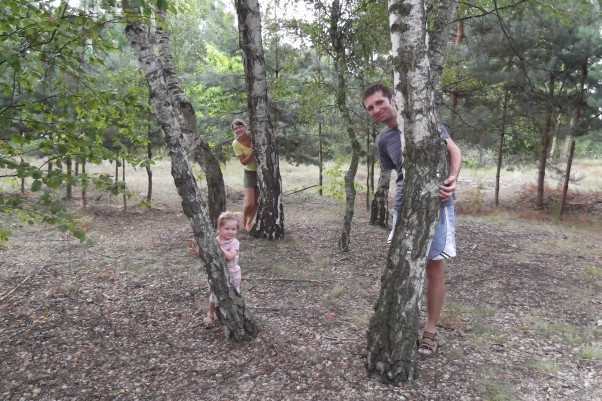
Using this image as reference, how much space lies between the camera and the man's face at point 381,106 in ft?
9.47

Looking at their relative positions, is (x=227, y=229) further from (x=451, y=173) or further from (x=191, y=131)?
(x=191, y=131)

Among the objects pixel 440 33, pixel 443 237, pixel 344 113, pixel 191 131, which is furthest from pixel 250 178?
pixel 443 237

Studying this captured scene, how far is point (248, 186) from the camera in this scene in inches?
262

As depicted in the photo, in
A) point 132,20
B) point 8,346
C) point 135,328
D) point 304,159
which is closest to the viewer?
point 132,20

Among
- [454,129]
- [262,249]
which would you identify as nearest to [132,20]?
[262,249]

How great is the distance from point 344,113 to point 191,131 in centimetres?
237

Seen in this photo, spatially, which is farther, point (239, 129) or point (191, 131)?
point (239, 129)

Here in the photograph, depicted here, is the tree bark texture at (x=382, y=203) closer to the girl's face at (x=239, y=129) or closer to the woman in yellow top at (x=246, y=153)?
the woman in yellow top at (x=246, y=153)

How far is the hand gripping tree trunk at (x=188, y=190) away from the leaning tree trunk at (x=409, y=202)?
1.15 m

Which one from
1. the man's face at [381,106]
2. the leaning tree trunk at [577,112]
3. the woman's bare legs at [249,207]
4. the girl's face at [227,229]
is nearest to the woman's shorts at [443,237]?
the man's face at [381,106]

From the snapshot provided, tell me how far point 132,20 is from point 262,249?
3.87 m

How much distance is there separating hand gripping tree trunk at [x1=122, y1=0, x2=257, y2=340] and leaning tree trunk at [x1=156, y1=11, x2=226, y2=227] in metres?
2.78

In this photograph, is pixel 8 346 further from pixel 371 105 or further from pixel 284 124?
pixel 284 124

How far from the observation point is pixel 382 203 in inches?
303
